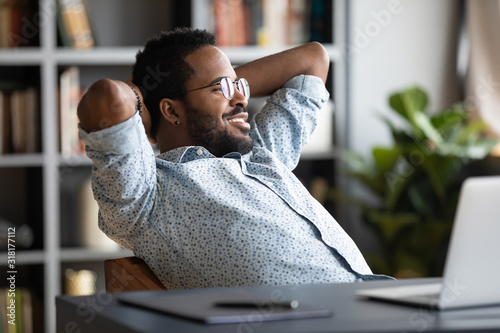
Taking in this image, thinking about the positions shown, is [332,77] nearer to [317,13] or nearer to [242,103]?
[317,13]

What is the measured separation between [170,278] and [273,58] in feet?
2.28

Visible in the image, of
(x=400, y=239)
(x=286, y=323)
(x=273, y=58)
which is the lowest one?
(x=400, y=239)

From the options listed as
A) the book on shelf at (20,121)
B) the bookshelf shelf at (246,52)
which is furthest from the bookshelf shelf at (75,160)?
the bookshelf shelf at (246,52)

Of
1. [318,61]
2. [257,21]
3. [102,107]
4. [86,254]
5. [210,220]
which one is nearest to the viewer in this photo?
[102,107]

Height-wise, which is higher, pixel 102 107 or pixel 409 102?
pixel 102 107

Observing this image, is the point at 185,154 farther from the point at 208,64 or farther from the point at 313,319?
the point at 313,319

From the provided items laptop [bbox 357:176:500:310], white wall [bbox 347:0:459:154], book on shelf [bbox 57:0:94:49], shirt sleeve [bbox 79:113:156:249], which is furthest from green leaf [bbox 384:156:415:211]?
laptop [bbox 357:176:500:310]

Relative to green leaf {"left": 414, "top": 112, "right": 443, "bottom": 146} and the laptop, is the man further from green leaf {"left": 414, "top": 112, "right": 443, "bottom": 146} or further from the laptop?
green leaf {"left": 414, "top": 112, "right": 443, "bottom": 146}

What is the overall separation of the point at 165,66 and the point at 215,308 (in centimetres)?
91

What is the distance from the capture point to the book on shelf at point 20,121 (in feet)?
9.64

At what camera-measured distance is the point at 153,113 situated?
178 centimetres

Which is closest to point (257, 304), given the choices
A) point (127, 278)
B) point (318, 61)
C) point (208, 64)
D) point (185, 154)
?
point (127, 278)

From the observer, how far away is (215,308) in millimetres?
927

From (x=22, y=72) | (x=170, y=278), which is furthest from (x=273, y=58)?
(x=22, y=72)
